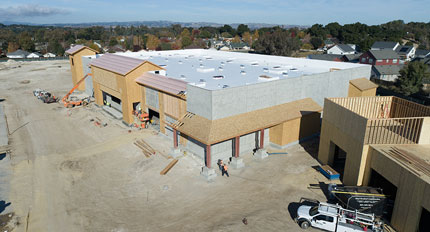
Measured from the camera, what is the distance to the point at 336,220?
16141 mm

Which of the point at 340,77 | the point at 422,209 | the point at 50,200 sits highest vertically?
the point at 340,77

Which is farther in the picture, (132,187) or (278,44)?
(278,44)

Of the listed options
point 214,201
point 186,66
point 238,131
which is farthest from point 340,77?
point 214,201

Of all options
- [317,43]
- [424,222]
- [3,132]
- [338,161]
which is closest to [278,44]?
[317,43]

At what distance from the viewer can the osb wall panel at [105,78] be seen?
35906 mm

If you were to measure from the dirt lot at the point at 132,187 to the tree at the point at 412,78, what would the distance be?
109 feet

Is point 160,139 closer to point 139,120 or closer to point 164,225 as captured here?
point 139,120

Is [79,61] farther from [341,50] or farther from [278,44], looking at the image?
[341,50]

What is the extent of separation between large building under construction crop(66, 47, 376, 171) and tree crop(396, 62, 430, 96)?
19448 millimetres

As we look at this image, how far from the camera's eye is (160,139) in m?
30.3

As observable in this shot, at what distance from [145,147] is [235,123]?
9.86m

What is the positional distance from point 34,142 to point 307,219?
28.2 meters

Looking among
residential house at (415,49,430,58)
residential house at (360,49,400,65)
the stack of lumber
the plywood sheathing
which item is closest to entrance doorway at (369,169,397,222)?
the plywood sheathing

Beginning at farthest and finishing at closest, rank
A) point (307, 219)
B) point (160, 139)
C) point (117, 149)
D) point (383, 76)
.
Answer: point (383, 76) → point (160, 139) → point (117, 149) → point (307, 219)
